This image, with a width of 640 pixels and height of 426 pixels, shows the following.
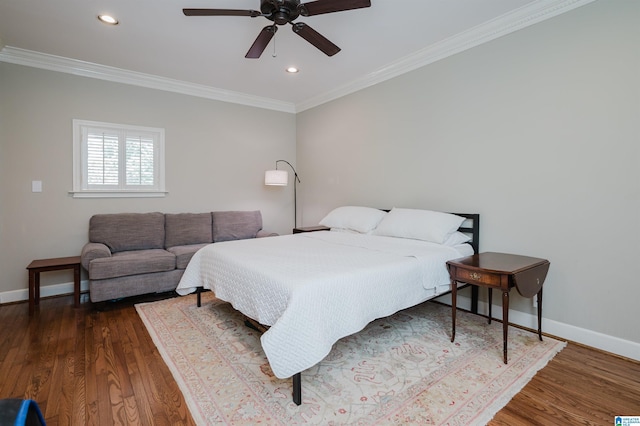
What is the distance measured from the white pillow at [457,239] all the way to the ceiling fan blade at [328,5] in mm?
2000

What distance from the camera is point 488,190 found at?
2.91 metres

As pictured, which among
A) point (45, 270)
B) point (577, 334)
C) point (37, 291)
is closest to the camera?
point (577, 334)

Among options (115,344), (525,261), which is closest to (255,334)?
(115,344)

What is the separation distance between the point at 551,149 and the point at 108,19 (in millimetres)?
3835

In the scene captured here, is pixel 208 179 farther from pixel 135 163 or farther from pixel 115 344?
pixel 115 344

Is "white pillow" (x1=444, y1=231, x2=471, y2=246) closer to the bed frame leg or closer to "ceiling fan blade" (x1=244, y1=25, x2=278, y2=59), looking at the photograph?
the bed frame leg

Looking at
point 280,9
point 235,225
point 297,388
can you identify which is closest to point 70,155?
point 235,225

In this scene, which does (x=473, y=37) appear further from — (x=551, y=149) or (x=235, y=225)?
(x=235, y=225)

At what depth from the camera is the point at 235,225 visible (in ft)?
14.8

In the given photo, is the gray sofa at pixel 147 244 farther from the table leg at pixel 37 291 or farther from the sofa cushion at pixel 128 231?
the table leg at pixel 37 291

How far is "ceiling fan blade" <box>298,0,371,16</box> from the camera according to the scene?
1953mm

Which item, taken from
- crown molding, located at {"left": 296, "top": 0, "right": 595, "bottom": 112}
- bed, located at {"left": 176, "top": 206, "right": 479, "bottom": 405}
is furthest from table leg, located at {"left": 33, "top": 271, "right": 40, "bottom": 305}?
crown molding, located at {"left": 296, "top": 0, "right": 595, "bottom": 112}

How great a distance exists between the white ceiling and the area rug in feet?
8.62

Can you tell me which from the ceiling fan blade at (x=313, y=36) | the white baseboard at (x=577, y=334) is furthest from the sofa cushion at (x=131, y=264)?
the white baseboard at (x=577, y=334)
